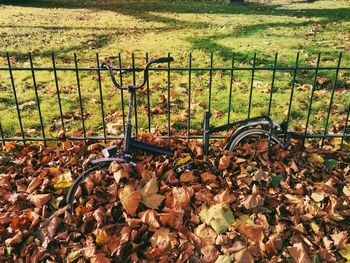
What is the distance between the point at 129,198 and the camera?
3.42 meters

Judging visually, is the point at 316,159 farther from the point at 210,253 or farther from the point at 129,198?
the point at 129,198

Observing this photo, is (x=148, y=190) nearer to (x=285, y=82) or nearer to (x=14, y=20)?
(x=285, y=82)

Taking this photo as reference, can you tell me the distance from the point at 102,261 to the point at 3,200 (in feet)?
4.42

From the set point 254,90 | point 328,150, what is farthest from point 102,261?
point 254,90

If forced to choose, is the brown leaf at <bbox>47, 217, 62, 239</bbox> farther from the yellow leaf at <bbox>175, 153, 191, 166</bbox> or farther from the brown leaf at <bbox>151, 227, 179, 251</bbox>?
the yellow leaf at <bbox>175, 153, 191, 166</bbox>

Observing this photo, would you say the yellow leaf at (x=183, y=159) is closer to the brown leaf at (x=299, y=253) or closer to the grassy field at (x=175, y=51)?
the grassy field at (x=175, y=51)

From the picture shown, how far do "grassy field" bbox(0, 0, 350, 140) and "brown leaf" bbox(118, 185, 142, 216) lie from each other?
1.67 m

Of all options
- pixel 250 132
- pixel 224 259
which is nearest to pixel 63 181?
pixel 224 259

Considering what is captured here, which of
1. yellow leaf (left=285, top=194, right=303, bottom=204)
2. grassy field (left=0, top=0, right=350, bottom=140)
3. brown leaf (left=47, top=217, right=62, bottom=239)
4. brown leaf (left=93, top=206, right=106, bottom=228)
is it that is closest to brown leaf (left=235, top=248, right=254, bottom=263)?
yellow leaf (left=285, top=194, right=303, bottom=204)

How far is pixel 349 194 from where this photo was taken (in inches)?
145

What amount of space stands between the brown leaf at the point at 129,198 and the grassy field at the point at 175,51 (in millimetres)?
1669

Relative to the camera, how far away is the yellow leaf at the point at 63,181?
371cm

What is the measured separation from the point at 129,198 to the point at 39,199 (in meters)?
0.90

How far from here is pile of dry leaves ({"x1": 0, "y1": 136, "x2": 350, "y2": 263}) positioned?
3092 mm
